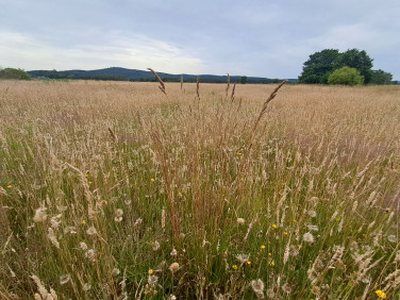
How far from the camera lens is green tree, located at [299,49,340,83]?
46719 millimetres

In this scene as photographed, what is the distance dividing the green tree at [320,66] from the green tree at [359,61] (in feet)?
7.10

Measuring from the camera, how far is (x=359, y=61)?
4334 centimetres

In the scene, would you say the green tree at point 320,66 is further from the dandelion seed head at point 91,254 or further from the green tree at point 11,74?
the green tree at point 11,74

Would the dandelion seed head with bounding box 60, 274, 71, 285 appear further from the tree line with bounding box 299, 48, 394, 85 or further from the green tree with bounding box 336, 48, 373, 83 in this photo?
the green tree with bounding box 336, 48, 373, 83

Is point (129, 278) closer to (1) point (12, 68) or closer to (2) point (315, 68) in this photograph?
(1) point (12, 68)

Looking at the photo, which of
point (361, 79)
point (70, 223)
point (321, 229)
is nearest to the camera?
point (70, 223)

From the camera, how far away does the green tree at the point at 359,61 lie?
1677 inches

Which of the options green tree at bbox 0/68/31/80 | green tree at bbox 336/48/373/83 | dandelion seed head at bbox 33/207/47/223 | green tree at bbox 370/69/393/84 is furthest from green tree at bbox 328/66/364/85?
green tree at bbox 0/68/31/80

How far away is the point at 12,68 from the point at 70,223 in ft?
177

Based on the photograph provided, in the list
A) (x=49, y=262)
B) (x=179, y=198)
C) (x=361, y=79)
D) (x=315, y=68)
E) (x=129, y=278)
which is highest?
(x=315, y=68)

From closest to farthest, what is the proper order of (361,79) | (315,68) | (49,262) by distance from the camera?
(49,262), (361,79), (315,68)

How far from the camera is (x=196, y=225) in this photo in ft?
4.31

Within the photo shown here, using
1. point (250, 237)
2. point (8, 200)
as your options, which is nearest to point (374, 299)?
point (250, 237)

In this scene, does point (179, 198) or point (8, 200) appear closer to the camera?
point (179, 198)
